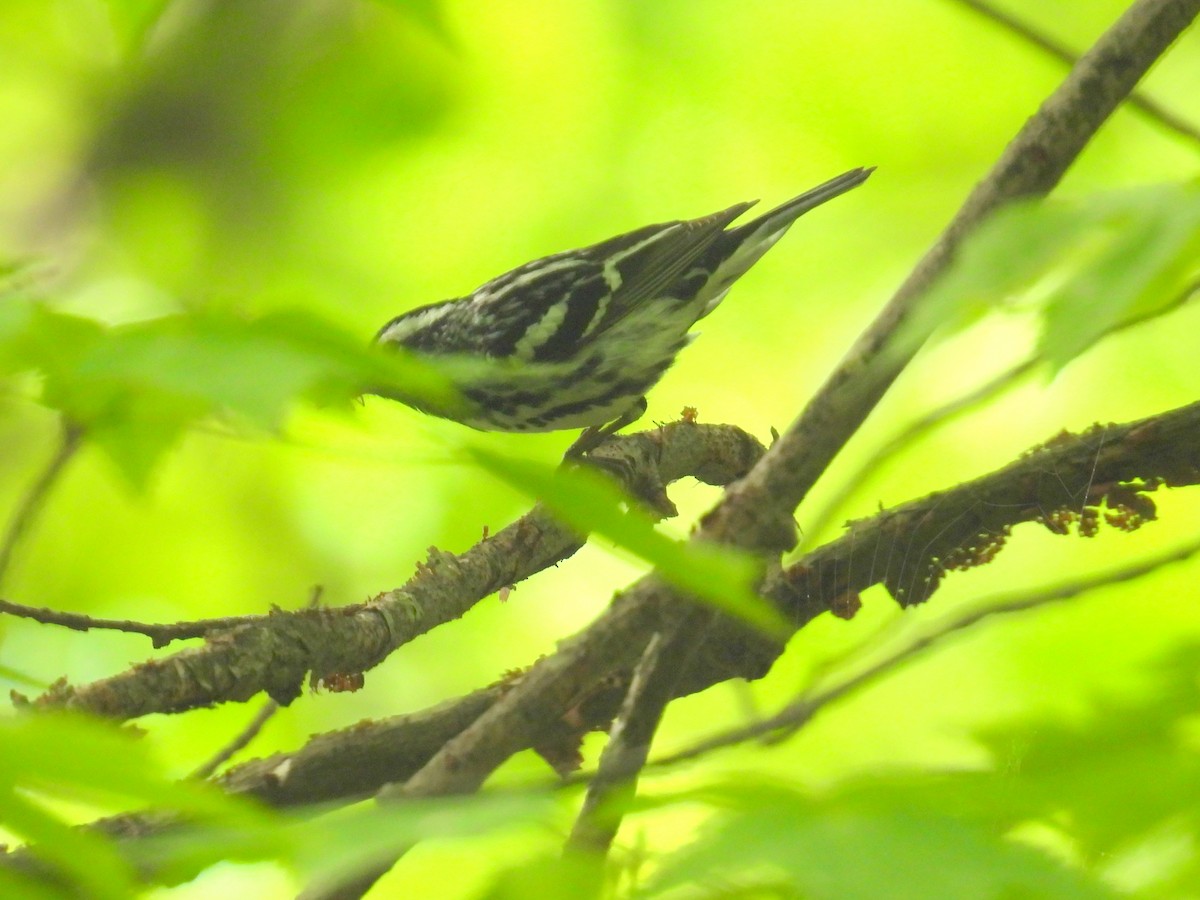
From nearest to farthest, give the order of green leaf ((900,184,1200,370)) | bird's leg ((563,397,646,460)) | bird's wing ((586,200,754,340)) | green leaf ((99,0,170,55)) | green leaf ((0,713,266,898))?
green leaf ((0,713,266,898)) < green leaf ((900,184,1200,370)) < green leaf ((99,0,170,55)) < bird's leg ((563,397,646,460)) < bird's wing ((586,200,754,340))

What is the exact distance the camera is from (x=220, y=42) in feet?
10.9

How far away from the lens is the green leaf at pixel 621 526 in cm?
56

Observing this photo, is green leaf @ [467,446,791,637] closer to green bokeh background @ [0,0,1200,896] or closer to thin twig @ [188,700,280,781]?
thin twig @ [188,700,280,781]

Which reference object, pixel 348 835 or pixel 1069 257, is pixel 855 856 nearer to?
pixel 348 835

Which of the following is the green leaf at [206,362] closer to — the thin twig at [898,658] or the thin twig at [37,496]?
the thin twig at [898,658]

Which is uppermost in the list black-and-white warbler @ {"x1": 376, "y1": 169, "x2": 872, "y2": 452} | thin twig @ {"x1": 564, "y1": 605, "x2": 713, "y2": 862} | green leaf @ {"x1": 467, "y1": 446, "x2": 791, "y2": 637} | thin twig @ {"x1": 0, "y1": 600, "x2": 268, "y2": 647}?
black-and-white warbler @ {"x1": 376, "y1": 169, "x2": 872, "y2": 452}

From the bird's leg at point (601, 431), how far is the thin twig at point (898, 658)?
3.50 feet

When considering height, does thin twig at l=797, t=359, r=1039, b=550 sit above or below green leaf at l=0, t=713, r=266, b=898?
above

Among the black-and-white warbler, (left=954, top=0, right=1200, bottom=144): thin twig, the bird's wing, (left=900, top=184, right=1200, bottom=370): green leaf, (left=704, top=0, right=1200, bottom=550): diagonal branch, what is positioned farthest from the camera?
the bird's wing

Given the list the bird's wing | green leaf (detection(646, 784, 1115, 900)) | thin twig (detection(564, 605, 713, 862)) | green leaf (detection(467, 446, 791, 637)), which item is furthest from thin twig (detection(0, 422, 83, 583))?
the bird's wing

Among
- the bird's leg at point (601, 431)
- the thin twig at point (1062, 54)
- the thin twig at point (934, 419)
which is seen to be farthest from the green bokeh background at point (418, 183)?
the thin twig at point (934, 419)

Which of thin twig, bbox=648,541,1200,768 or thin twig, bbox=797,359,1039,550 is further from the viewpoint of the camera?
thin twig, bbox=797,359,1039,550

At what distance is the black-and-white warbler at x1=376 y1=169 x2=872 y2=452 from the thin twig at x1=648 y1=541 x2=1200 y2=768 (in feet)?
4.36

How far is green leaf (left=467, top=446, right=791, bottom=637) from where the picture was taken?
1.85ft
